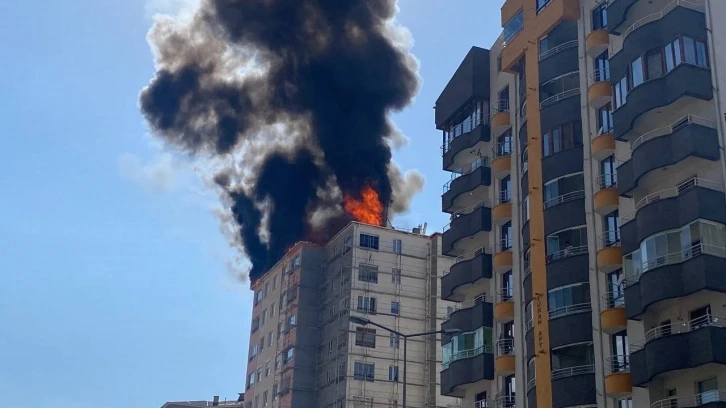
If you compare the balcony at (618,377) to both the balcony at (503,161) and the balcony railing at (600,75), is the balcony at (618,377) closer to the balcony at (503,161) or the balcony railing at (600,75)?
the balcony railing at (600,75)

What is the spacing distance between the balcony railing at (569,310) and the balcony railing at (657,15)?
12789 millimetres

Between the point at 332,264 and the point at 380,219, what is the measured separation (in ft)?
31.2

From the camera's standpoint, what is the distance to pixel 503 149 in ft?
198

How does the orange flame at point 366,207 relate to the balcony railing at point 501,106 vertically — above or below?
above

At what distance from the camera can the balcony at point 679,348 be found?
38.8 meters

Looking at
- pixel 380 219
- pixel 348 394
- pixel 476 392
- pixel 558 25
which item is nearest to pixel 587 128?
pixel 558 25

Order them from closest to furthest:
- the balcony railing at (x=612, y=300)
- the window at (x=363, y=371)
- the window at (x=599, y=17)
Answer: the balcony railing at (x=612, y=300), the window at (x=599, y=17), the window at (x=363, y=371)

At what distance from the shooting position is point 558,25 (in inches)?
2170

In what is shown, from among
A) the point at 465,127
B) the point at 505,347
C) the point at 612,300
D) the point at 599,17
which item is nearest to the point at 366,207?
the point at 465,127

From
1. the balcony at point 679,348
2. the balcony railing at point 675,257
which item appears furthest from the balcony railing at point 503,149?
the balcony at point 679,348

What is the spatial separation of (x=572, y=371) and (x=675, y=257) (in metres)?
8.45

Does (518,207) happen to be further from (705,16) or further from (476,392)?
(705,16)

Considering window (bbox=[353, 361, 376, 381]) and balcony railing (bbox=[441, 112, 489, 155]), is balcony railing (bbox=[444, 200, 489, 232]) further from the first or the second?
window (bbox=[353, 361, 376, 381])

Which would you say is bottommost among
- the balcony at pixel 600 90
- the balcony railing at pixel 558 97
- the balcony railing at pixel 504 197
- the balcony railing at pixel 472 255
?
the balcony railing at pixel 472 255
